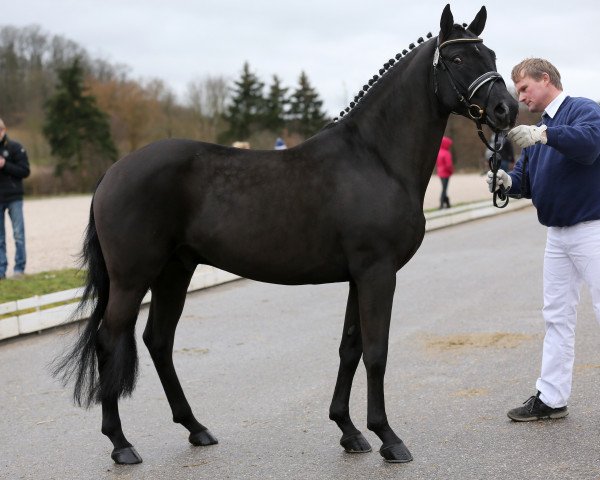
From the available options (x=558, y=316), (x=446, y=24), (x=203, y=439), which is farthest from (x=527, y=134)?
(x=203, y=439)

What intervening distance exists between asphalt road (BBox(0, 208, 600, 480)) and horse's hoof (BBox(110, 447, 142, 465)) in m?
0.05

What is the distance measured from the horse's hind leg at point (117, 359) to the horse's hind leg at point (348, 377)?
1173 mm

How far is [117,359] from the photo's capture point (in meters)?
4.60

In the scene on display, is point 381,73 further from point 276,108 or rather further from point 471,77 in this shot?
point 276,108

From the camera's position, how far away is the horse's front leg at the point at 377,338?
4.27m

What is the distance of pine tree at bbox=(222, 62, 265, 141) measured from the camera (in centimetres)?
5956

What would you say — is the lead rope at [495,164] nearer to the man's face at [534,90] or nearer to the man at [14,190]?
the man's face at [534,90]

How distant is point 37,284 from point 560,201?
7741 mm

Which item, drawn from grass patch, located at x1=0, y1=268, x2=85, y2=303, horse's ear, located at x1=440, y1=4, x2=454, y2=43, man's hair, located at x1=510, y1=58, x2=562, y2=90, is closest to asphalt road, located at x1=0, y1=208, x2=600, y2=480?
grass patch, located at x1=0, y1=268, x2=85, y2=303

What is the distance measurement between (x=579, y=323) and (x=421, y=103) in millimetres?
4144

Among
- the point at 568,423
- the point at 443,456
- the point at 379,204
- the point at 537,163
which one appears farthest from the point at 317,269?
the point at 568,423

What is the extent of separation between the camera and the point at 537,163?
4.83 metres

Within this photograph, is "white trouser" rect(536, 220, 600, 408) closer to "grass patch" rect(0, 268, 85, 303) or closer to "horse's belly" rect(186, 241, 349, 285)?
"horse's belly" rect(186, 241, 349, 285)

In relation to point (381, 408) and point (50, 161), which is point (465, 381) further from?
point (50, 161)
